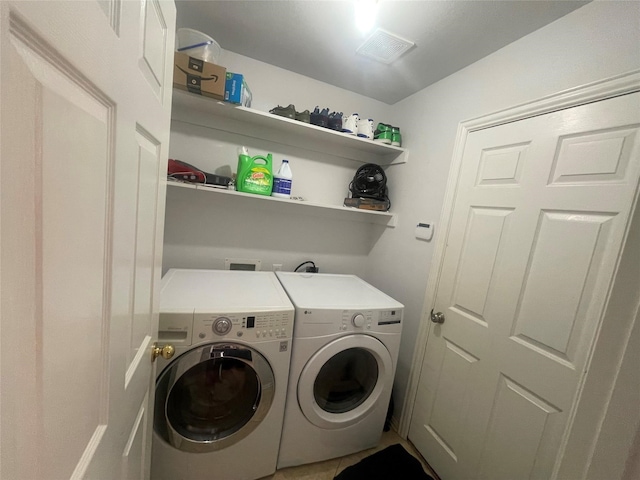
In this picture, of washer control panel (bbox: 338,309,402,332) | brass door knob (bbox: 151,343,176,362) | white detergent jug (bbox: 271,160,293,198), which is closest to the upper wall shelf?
white detergent jug (bbox: 271,160,293,198)

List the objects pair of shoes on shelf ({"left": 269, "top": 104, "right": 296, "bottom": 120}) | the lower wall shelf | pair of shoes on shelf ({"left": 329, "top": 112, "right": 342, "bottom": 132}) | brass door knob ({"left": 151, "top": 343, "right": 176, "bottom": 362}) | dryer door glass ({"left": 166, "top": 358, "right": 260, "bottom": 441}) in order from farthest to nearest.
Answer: the lower wall shelf, pair of shoes on shelf ({"left": 329, "top": 112, "right": 342, "bottom": 132}), pair of shoes on shelf ({"left": 269, "top": 104, "right": 296, "bottom": 120}), dryer door glass ({"left": 166, "top": 358, "right": 260, "bottom": 441}), brass door knob ({"left": 151, "top": 343, "right": 176, "bottom": 362})

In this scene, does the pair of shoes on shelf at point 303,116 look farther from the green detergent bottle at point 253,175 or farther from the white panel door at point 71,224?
the white panel door at point 71,224

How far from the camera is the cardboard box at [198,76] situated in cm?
125

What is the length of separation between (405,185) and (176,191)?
1.61 metres

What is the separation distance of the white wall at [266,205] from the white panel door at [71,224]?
1.14 meters

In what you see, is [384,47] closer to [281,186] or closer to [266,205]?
[281,186]

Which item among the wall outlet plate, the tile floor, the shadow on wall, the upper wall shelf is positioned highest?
the upper wall shelf

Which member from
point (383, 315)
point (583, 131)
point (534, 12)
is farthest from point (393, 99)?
point (383, 315)

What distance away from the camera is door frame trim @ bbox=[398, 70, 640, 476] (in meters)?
0.90

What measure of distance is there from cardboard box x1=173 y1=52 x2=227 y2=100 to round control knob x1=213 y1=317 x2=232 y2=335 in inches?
45.5

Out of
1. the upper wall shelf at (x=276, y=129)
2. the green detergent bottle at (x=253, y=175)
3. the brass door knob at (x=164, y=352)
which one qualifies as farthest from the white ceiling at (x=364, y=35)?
the brass door knob at (x=164, y=352)

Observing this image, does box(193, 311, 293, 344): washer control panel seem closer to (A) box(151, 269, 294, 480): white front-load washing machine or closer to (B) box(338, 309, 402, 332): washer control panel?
(A) box(151, 269, 294, 480): white front-load washing machine

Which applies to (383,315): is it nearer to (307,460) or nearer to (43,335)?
(307,460)

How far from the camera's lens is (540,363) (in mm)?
1025
